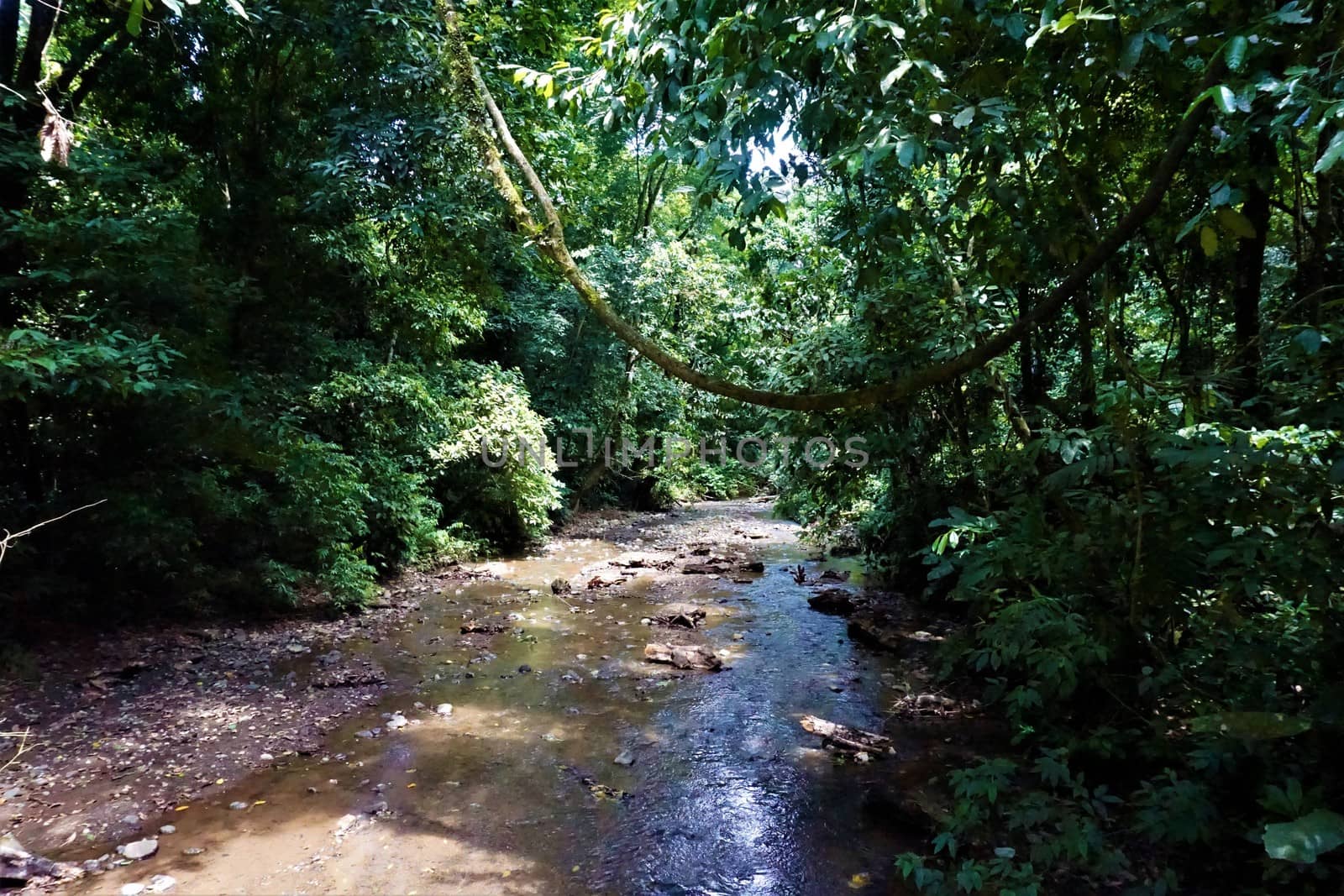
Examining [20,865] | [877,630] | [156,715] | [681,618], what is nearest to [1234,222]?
[877,630]

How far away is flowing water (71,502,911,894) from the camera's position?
2.84m

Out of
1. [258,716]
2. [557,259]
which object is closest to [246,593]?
[258,716]

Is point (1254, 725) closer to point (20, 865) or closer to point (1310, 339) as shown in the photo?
point (1310, 339)

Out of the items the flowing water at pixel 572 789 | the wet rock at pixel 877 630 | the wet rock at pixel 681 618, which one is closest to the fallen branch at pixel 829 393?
the flowing water at pixel 572 789

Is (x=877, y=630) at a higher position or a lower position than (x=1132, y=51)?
lower

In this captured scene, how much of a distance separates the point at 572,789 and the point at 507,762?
0.49 metres

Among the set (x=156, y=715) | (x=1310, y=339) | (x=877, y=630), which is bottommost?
(x=156, y=715)

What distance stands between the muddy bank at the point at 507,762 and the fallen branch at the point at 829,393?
1933 mm

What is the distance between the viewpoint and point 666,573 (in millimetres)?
9055

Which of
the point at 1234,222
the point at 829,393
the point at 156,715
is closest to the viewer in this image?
the point at 1234,222

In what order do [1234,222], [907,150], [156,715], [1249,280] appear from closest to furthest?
1. [1234,222]
2. [907,150]
3. [1249,280]
4. [156,715]

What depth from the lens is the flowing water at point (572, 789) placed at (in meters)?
2.84

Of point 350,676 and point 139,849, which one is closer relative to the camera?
point 139,849

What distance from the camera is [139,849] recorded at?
2.89 meters
